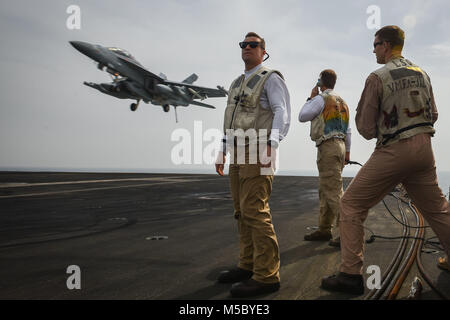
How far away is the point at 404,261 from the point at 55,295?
3254 millimetres

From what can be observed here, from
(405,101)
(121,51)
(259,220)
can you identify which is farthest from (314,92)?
(121,51)

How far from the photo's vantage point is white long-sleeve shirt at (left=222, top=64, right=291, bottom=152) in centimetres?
256

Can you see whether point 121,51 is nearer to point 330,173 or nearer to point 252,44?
point 330,173

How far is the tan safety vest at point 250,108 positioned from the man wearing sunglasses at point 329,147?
147 centimetres

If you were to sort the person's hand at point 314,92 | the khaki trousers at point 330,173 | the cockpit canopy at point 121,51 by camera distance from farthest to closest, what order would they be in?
the cockpit canopy at point 121,51 → the khaki trousers at point 330,173 → the person's hand at point 314,92

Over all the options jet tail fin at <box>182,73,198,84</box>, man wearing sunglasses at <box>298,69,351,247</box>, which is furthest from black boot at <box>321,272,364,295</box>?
jet tail fin at <box>182,73,198,84</box>

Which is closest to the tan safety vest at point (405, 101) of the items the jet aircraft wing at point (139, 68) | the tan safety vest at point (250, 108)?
the tan safety vest at point (250, 108)

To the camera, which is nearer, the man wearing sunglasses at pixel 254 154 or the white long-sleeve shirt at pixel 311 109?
the man wearing sunglasses at pixel 254 154

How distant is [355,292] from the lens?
7.75ft

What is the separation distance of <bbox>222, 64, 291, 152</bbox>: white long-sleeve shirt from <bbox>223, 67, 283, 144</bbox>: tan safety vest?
5cm

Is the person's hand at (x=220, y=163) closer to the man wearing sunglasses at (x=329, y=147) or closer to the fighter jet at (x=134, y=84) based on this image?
the man wearing sunglasses at (x=329, y=147)

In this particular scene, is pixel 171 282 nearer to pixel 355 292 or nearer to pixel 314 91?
pixel 355 292

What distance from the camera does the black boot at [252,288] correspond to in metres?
2.29

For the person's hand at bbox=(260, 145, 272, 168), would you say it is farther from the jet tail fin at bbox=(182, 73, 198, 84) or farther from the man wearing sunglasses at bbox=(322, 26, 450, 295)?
the jet tail fin at bbox=(182, 73, 198, 84)
